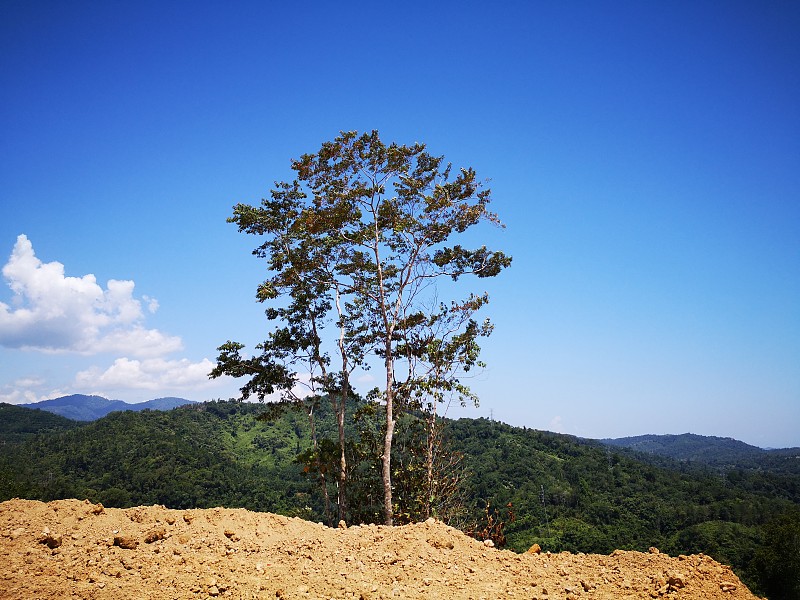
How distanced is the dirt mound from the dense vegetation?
37225 mm

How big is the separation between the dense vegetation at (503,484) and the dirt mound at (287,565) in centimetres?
3723

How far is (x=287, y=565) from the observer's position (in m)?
6.09

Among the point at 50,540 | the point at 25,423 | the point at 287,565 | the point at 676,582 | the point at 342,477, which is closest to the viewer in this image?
the point at 676,582

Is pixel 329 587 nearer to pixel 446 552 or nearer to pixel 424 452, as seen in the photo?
pixel 446 552

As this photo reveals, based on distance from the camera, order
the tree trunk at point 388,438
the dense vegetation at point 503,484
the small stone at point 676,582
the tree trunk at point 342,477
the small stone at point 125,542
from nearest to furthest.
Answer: the small stone at point 676,582, the small stone at point 125,542, the tree trunk at point 388,438, the tree trunk at point 342,477, the dense vegetation at point 503,484

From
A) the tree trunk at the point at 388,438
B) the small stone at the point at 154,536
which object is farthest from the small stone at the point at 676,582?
the tree trunk at the point at 388,438

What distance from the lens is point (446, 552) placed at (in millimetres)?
7055

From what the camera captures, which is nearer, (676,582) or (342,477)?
(676,582)

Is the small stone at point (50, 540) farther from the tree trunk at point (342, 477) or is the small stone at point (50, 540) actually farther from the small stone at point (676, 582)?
the tree trunk at point (342, 477)

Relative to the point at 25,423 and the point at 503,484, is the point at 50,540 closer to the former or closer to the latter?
the point at 503,484

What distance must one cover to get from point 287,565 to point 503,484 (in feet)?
239

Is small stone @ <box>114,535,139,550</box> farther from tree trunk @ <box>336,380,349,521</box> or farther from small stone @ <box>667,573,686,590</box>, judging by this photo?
tree trunk @ <box>336,380,349,521</box>

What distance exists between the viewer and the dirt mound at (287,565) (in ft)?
17.4

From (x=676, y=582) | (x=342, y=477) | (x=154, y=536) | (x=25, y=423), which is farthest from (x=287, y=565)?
(x=25, y=423)
